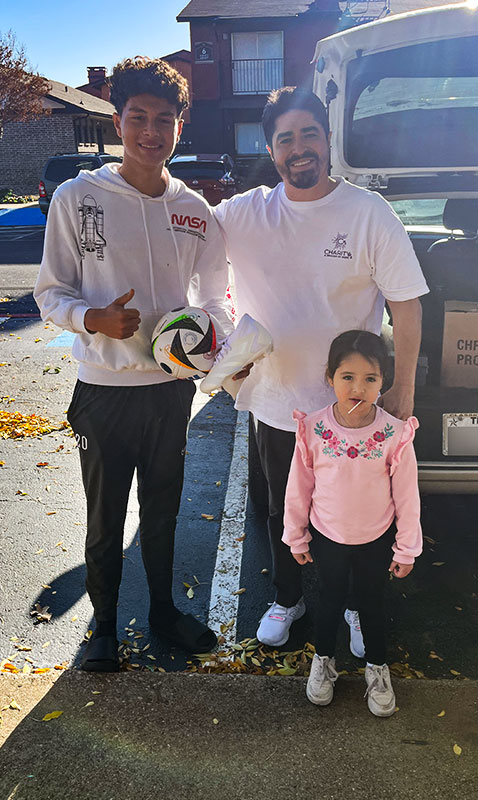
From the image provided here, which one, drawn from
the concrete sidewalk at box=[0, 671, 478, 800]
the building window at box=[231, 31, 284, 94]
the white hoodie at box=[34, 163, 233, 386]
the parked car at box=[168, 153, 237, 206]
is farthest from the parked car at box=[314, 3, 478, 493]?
the building window at box=[231, 31, 284, 94]

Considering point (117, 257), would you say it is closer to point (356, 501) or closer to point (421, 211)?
point (356, 501)

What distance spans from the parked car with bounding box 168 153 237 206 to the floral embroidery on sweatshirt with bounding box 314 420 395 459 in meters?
14.1

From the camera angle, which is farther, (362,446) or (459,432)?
(459,432)

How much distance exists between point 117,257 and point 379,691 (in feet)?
6.04

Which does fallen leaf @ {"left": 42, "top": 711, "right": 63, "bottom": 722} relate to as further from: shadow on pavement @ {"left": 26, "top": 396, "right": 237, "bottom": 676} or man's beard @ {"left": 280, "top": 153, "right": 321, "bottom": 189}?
man's beard @ {"left": 280, "top": 153, "right": 321, "bottom": 189}

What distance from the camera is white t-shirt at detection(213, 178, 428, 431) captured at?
2525mm

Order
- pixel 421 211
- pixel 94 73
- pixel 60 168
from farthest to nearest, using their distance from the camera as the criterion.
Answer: pixel 94 73, pixel 60 168, pixel 421 211

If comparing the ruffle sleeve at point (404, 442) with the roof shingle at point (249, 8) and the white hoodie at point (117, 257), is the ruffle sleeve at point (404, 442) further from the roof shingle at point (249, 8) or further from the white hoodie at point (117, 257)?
the roof shingle at point (249, 8)

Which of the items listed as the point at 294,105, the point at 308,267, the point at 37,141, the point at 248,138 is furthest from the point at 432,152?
the point at 37,141

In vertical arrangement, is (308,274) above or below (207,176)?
below

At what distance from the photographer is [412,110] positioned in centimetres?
431

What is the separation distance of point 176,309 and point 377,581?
4.05 feet

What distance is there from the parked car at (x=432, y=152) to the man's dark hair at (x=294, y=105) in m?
1.18

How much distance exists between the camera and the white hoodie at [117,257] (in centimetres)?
254
